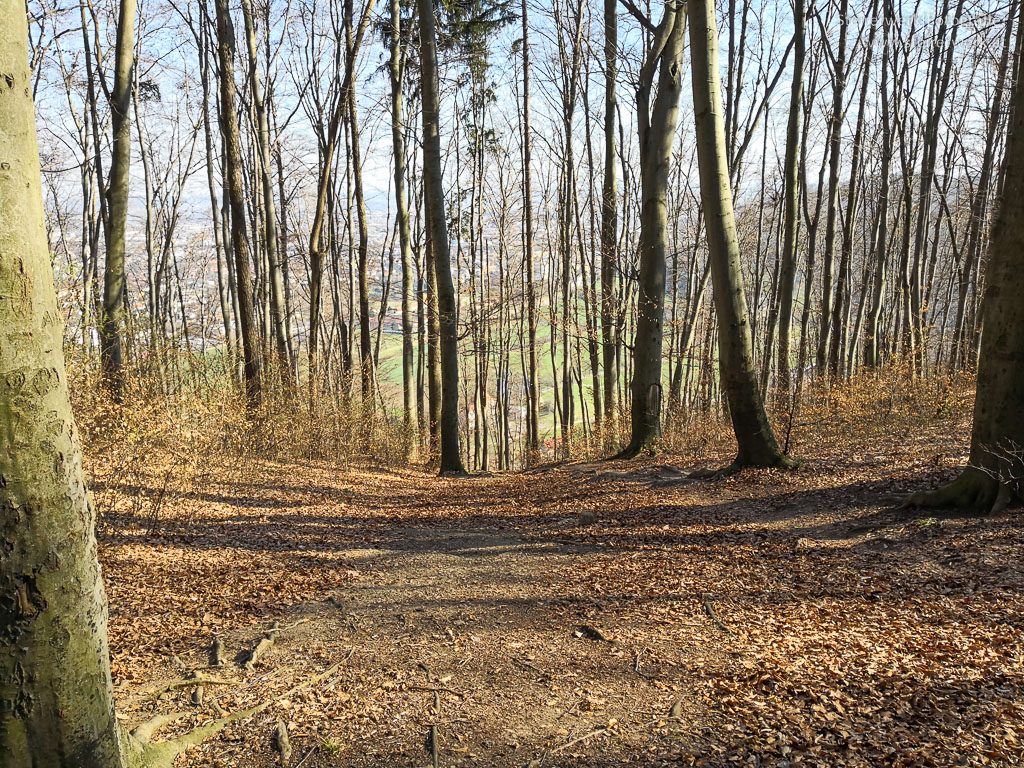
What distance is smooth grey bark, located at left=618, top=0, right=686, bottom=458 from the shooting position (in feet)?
32.9

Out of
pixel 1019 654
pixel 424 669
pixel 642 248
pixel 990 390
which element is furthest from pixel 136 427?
pixel 642 248

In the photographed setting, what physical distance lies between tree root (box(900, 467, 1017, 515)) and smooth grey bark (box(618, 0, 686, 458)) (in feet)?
17.7

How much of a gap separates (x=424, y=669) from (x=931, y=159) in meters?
18.8

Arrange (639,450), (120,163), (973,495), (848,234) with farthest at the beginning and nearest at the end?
(848,234) → (639,450) → (120,163) → (973,495)

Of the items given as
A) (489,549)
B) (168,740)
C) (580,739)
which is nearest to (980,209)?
(489,549)

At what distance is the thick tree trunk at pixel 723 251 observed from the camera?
24.3ft

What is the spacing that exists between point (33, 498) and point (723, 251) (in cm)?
724

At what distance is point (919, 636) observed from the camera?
10.7ft

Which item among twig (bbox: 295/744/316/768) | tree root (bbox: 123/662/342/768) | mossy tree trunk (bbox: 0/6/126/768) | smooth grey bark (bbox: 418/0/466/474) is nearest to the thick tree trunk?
smooth grey bark (bbox: 418/0/466/474)

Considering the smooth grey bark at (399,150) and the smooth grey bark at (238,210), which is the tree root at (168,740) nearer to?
the smooth grey bark at (238,210)

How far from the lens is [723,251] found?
24.7 feet

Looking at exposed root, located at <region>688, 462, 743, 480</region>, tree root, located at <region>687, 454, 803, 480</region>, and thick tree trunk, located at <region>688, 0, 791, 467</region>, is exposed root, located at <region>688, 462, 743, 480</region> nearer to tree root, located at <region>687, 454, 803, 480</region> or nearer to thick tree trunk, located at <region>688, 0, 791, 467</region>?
tree root, located at <region>687, 454, 803, 480</region>

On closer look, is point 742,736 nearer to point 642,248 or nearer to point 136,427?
point 136,427

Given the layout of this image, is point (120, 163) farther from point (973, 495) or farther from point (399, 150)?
point (973, 495)
